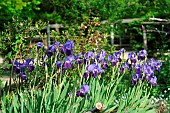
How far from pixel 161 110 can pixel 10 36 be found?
2.14 m

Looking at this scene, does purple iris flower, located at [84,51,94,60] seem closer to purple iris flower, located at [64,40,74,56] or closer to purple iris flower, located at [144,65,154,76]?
purple iris flower, located at [64,40,74,56]

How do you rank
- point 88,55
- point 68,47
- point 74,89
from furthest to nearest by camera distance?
point 88,55 → point 68,47 → point 74,89

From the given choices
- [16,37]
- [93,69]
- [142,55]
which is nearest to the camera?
[93,69]

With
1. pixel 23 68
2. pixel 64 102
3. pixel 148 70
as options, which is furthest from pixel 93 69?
pixel 23 68

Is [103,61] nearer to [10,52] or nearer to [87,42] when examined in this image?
[10,52]

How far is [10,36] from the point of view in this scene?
502cm

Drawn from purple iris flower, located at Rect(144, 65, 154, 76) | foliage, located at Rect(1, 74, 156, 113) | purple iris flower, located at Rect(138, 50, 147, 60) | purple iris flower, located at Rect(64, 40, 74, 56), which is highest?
purple iris flower, located at Rect(64, 40, 74, 56)

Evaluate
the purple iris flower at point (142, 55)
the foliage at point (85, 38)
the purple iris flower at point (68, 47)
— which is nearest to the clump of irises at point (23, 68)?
the purple iris flower at point (68, 47)

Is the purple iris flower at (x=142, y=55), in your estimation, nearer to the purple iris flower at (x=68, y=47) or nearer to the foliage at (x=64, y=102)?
the foliage at (x=64, y=102)

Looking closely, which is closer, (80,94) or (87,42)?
(80,94)

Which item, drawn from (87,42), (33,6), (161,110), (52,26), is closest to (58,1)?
(33,6)

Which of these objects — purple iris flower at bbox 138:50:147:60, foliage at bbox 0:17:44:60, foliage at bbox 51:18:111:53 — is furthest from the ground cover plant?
foliage at bbox 51:18:111:53

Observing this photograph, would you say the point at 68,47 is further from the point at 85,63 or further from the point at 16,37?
the point at 16,37

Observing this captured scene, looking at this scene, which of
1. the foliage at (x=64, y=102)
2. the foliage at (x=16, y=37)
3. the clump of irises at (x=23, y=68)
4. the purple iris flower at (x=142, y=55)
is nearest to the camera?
the foliage at (x=64, y=102)
